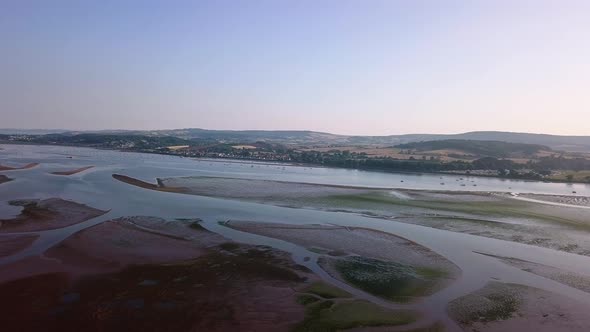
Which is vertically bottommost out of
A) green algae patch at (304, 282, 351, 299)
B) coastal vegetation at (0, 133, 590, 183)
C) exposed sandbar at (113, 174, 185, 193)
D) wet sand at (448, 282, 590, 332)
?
wet sand at (448, 282, 590, 332)

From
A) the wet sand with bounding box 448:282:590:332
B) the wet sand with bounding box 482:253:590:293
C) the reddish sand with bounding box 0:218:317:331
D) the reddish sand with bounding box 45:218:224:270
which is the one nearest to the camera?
the reddish sand with bounding box 0:218:317:331

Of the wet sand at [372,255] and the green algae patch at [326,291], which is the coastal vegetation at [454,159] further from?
the green algae patch at [326,291]

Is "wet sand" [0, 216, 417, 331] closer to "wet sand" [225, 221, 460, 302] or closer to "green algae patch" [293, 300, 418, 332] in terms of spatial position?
"green algae patch" [293, 300, 418, 332]

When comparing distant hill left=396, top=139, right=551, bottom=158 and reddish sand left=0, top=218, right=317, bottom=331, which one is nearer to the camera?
reddish sand left=0, top=218, right=317, bottom=331

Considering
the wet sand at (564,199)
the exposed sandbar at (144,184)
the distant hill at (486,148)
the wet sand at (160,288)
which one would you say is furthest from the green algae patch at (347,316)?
the distant hill at (486,148)

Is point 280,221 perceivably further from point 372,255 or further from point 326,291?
point 326,291

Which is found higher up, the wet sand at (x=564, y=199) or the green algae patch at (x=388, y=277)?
→ the wet sand at (x=564, y=199)

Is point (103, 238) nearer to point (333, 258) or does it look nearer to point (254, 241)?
point (254, 241)

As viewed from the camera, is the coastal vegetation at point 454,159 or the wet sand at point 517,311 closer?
the wet sand at point 517,311

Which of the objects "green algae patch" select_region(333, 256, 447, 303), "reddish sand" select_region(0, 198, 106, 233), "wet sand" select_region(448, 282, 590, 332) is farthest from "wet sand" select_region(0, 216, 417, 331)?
"reddish sand" select_region(0, 198, 106, 233)

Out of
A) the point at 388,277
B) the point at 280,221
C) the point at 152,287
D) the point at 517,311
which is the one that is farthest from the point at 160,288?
the point at 280,221
